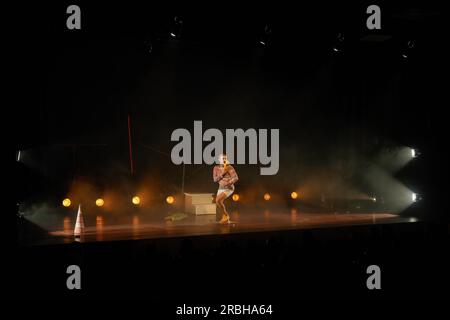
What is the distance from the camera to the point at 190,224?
9.38m

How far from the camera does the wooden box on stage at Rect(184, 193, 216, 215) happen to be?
11305 mm

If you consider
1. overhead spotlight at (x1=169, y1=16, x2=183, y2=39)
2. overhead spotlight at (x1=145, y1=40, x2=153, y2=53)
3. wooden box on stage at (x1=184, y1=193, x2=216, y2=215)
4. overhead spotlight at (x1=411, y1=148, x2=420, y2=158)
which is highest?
overhead spotlight at (x1=145, y1=40, x2=153, y2=53)

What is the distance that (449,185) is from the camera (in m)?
10.7

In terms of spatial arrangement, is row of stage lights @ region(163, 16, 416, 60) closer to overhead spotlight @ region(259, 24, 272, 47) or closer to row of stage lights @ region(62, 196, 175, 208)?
overhead spotlight @ region(259, 24, 272, 47)

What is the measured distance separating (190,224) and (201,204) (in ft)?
6.43

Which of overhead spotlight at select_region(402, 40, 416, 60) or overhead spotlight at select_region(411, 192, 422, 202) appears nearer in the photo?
overhead spotlight at select_region(402, 40, 416, 60)

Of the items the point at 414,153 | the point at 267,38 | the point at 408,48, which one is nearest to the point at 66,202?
the point at 267,38

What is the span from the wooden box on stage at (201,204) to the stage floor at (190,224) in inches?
12.9

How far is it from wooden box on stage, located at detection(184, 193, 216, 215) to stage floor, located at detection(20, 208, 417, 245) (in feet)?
1.07

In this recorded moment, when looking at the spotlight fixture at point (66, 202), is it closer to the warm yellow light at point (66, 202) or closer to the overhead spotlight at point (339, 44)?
the warm yellow light at point (66, 202)

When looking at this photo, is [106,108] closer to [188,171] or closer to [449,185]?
[188,171]

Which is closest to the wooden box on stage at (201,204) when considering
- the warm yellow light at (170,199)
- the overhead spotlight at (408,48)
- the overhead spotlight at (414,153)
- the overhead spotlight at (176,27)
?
the warm yellow light at (170,199)

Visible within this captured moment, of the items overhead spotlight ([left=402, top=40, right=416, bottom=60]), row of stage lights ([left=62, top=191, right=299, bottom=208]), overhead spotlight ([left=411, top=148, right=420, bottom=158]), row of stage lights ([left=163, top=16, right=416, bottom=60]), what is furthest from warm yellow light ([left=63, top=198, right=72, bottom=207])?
overhead spotlight ([left=402, top=40, right=416, bottom=60])
